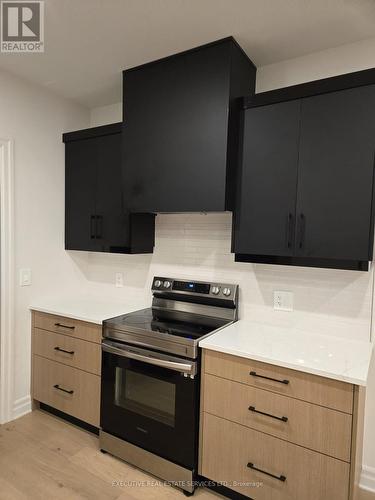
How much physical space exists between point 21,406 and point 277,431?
2.08 metres

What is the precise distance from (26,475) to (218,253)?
1.87 m

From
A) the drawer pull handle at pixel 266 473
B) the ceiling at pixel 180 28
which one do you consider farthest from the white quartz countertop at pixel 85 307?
the ceiling at pixel 180 28

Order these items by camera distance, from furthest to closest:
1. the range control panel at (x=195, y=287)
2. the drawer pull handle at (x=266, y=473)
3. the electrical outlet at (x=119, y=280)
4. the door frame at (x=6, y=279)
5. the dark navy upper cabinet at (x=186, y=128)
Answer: the electrical outlet at (x=119, y=280)
the door frame at (x=6, y=279)
the range control panel at (x=195, y=287)
the dark navy upper cabinet at (x=186, y=128)
the drawer pull handle at (x=266, y=473)

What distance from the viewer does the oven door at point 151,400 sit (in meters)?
1.83

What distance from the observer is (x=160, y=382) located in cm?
194

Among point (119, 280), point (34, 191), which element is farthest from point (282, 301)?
point (34, 191)

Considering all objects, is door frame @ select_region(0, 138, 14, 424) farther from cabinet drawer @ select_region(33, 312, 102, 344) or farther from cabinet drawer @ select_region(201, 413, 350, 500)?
cabinet drawer @ select_region(201, 413, 350, 500)

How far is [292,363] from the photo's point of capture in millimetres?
1543

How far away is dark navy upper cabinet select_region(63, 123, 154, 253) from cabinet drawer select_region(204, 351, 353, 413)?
45.1 inches

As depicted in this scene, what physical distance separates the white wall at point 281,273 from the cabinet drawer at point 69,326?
0.56 metres

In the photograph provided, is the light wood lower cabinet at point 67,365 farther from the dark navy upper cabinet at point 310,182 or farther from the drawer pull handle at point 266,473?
the dark navy upper cabinet at point 310,182

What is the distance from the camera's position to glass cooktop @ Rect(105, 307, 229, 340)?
2.00m

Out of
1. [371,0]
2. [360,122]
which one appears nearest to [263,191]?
[360,122]

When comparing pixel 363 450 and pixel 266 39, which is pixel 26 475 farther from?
pixel 266 39
